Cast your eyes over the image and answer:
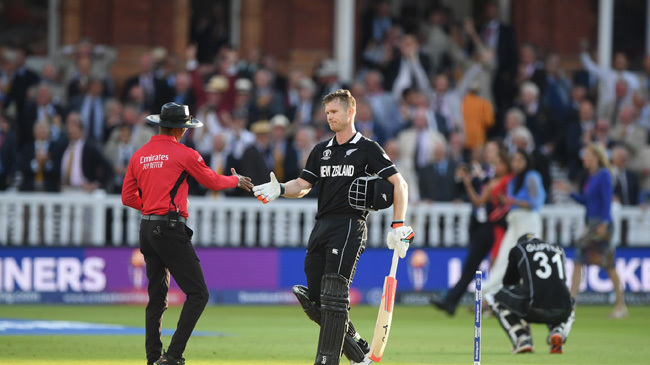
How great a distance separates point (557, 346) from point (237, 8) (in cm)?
1322

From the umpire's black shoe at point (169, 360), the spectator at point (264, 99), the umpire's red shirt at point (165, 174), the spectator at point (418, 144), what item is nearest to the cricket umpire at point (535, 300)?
A: the umpire's red shirt at point (165, 174)

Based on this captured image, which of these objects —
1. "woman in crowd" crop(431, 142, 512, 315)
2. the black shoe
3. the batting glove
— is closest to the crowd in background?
"woman in crowd" crop(431, 142, 512, 315)

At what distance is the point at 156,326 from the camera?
1060cm

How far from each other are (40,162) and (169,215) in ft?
31.2

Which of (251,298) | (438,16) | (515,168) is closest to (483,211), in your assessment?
(515,168)

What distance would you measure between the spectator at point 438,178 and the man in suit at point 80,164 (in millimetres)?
4976

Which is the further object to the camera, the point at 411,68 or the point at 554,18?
the point at 554,18

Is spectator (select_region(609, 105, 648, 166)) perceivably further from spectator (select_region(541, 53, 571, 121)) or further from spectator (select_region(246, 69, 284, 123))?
spectator (select_region(246, 69, 284, 123))

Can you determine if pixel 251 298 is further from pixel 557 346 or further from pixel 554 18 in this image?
pixel 554 18

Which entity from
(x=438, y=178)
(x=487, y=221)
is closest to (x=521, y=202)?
(x=487, y=221)

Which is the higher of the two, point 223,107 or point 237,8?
point 237,8

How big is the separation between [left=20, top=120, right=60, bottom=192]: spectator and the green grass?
7.39 feet

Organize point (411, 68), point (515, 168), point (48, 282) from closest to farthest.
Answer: point (515, 168) < point (48, 282) < point (411, 68)

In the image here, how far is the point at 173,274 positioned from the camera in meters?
10.5
